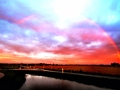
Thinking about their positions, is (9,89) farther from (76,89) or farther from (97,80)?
(97,80)

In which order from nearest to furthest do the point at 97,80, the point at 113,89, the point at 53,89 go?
the point at 113,89
the point at 53,89
the point at 97,80

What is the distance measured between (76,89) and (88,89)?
215 cm

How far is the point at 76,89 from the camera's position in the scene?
32875mm

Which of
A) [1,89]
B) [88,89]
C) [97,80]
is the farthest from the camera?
[97,80]

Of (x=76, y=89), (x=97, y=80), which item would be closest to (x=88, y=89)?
(x=76, y=89)

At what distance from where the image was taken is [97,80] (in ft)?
130

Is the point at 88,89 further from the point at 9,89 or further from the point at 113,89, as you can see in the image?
the point at 9,89

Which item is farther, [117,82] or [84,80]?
[84,80]

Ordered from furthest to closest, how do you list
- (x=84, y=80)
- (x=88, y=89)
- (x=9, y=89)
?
(x=84, y=80) → (x=88, y=89) → (x=9, y=89)

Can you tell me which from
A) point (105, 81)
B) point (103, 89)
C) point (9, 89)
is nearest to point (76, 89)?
point (103, 89)

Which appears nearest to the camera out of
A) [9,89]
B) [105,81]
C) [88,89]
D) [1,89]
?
[1,89]

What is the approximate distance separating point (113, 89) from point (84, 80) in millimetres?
15375


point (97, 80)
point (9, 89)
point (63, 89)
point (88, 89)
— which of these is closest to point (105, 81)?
point (97, 80)

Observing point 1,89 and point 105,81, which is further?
point 105,81
